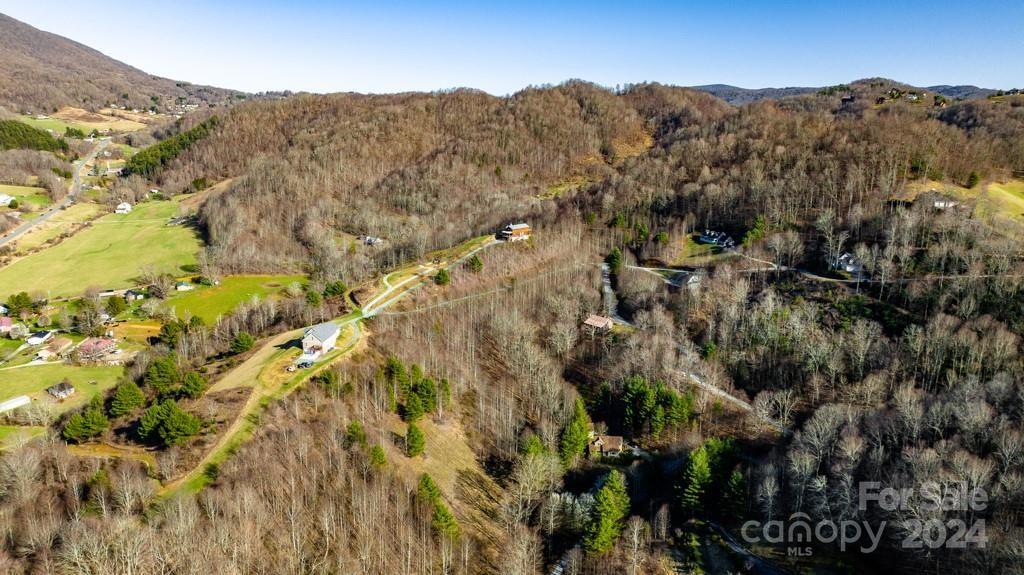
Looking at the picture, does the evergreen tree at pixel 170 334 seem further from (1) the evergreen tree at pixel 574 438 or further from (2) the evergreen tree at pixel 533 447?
(1) the evergreen tree at pixel 574 438

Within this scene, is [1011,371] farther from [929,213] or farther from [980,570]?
[929,213]

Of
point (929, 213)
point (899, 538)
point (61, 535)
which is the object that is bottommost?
point (899, 538)

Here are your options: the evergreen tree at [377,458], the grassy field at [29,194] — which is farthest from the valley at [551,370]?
the grassy field at [29,194]

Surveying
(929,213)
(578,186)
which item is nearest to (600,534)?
(929,213)

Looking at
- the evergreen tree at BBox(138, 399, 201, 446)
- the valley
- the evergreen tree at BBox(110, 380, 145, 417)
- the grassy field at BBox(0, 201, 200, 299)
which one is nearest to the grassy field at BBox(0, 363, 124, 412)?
the valley

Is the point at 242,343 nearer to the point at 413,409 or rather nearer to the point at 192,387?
the point at 192,387

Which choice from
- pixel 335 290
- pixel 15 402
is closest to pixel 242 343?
pixel 335 290
